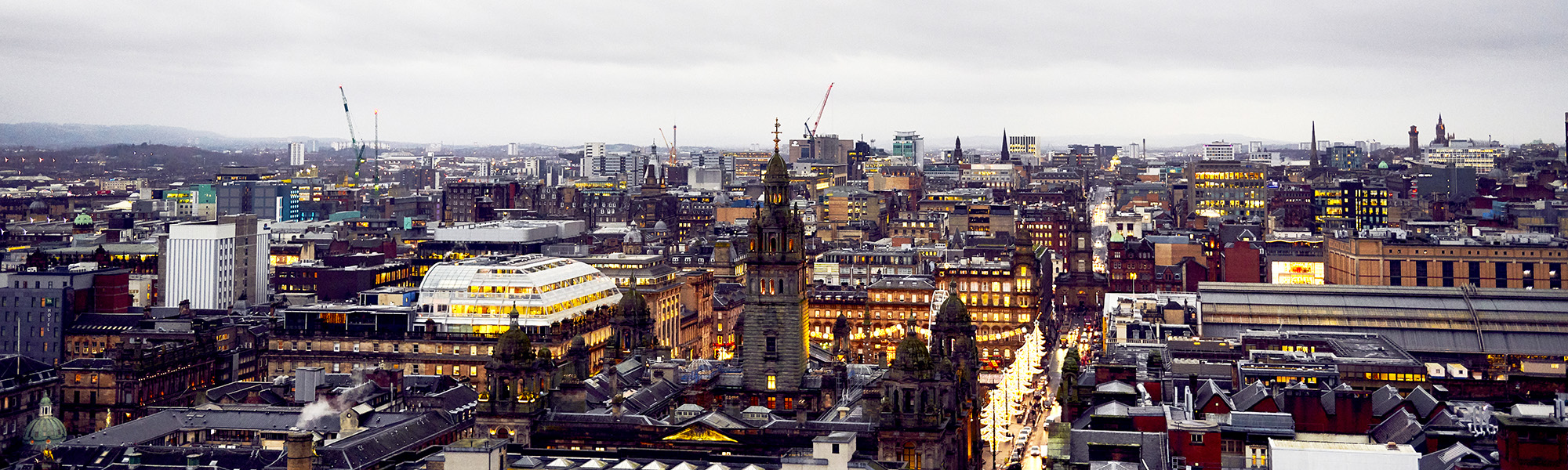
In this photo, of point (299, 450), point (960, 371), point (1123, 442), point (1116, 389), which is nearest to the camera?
point (1123, 442)

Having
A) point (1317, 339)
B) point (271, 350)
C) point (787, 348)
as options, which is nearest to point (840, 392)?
point (787, 348)

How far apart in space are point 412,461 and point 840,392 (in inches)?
1763

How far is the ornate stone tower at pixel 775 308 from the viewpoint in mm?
151750

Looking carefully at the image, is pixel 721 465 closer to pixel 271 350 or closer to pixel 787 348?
pixel 787 348

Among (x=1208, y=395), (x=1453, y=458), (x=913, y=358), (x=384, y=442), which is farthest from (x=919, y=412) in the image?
(x=384, y=442)

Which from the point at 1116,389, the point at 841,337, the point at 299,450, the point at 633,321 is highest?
the point at 633,321

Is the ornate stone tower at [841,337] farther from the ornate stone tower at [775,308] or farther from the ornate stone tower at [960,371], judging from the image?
the ornate stone tower at [775,308]

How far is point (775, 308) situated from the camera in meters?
152

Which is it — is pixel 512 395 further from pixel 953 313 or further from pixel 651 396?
pixel 953 313

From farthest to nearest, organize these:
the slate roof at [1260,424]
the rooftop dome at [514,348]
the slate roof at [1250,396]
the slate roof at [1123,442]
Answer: the rooftop dome at [514,348], the slate roof at [1250,396], the slate roof at [1260,424], the slate roof at [1123,442]

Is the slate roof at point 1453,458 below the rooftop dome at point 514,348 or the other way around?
below

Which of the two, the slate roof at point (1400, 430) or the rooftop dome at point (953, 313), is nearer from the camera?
the slate roof at point (1400, 430)

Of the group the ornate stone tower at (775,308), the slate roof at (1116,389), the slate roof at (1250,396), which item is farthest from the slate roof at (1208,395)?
the ornate stone tower at (775,308)

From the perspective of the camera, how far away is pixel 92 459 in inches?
5226
